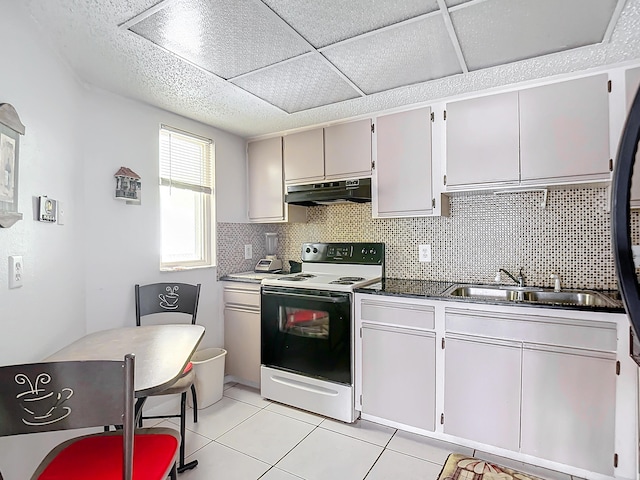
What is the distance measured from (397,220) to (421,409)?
1437 mm

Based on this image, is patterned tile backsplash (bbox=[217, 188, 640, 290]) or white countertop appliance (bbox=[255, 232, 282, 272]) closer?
patterned tile backsplash (bbox=[217, 188, 640, 290])

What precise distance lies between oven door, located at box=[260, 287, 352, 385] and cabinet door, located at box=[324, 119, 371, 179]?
1.01m

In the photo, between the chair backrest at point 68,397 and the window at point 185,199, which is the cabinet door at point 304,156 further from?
the chair backrest at point 68,397

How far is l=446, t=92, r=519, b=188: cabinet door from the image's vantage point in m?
2.21

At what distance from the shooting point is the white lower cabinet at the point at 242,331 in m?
2.91

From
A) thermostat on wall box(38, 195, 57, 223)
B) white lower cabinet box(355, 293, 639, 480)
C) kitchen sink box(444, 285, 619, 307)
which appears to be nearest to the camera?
thermostat on wall box(38, 195, 57, 223)

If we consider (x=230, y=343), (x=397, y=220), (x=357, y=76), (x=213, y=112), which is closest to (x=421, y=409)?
(x=397, y=220)

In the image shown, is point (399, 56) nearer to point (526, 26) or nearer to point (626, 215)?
point (526, 26)

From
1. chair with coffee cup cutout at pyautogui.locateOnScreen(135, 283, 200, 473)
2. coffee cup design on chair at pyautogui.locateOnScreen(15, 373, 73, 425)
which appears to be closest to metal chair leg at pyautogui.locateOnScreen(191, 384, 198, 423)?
chair with coffee cup cutout at pyautogui.locateOnScreen(135, 283, 200, 473)

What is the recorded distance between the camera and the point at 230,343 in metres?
3.06

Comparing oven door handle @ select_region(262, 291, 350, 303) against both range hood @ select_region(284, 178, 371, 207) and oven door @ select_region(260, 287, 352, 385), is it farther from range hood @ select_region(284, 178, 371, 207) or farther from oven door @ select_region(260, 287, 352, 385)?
range hood @ select_region(284, 178, 371, 207)

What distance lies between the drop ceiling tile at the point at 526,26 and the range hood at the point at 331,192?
3.62 ft

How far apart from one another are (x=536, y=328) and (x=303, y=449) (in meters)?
1.54

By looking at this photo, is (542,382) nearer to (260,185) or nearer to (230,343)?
(230,343)
